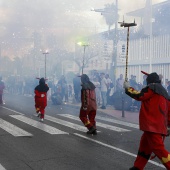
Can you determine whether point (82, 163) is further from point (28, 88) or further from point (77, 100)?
point (28, 88)

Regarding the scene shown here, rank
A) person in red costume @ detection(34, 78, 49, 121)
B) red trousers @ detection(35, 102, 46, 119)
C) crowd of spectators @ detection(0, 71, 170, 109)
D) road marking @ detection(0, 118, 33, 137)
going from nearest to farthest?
road marking @ detection(0, 118, 33, 137) < red trousers @ detection(35, 102, 46, 119) < person in red costume @ detection(34, 78, 49, 121) < crowd of spectators @ detection(0, 71, 170, 109)

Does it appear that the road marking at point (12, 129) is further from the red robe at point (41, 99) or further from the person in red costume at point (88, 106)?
the person in red costume at point (88, 106)

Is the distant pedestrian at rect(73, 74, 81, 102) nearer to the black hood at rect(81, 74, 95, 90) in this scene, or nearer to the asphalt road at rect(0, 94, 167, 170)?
the asphalt road at rect(0, 94, 167, 170)

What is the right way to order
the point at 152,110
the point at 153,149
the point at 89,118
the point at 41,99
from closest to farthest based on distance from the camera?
the point at 153,149, the point at 152,110, the point at 89,118, the point at 41,99

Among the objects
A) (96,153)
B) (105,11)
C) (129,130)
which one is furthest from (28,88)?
(96,153)

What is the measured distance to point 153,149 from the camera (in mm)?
4516

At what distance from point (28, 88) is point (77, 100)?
10827 millimetres

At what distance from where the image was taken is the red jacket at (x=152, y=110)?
461cm

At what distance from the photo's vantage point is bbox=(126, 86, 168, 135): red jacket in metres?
4.61

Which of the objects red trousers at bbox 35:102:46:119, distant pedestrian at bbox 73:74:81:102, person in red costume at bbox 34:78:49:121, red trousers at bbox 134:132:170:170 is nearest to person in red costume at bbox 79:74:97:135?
red trousers at bbox 35:102:46:119

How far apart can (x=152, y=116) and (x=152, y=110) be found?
0.28 feet

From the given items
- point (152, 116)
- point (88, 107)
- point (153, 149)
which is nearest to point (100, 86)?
point (88, 107)

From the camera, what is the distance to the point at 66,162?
18.1 feet

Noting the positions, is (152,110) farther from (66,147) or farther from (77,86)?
(77,86)
